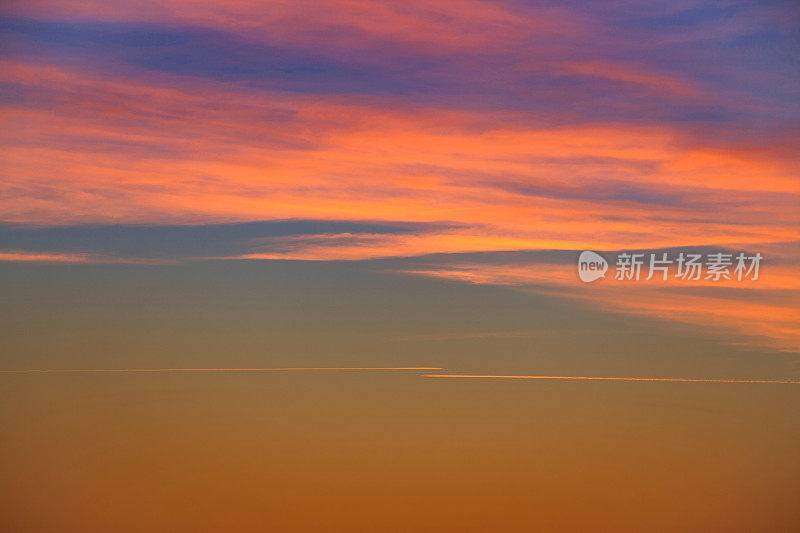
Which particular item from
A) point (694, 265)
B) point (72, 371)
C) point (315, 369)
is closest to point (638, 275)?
point (694, 265)

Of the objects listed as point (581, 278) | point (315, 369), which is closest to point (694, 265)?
point (581, 278)

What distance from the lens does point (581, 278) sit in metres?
4.70

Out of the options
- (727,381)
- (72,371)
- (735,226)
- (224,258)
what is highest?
(735,226)

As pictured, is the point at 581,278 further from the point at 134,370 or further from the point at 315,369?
the point at 134,370

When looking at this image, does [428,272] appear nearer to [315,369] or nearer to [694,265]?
[315,369]

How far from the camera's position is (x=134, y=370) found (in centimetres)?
473

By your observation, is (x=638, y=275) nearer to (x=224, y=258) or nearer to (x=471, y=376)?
(x=471, y=376)

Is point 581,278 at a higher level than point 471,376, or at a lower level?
higher

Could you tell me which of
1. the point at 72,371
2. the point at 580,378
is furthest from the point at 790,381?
the point at 72,371

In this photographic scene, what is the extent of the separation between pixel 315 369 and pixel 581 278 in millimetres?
1848

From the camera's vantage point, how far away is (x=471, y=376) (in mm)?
4656

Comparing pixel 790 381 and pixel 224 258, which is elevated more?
pixel 224 258

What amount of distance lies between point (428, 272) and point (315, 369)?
3.24 feet

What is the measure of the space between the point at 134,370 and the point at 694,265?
12.5 ft
